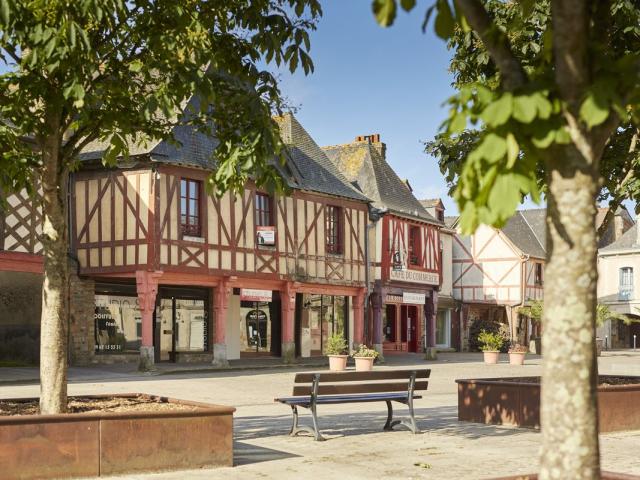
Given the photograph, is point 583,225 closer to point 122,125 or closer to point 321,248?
point 122,125

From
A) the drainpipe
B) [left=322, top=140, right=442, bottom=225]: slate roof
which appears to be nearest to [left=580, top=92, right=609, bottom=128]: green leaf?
the drainpipe

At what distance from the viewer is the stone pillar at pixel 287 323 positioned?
25.1m

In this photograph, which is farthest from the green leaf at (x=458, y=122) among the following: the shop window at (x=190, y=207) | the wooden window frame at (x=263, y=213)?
the wooden window frame at (x=263, y=213)

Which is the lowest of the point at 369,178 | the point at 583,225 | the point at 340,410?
the point at 340,410

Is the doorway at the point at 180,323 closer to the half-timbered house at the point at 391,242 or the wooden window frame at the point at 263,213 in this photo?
the wooden window frame at the point at 263,213

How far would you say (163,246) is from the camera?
21703mm

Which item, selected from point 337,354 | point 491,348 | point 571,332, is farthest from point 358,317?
point 571,332

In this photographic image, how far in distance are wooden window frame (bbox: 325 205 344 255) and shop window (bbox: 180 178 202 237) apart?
542 cm

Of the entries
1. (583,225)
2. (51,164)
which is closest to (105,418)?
(51,164)

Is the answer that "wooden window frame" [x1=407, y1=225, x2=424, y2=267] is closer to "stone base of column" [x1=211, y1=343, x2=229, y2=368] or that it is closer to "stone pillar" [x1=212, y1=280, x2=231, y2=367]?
"stone pillar" [x1=212, y1=280, x2=231, y2=367]

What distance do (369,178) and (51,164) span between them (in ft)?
78.2

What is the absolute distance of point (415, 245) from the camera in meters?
32.1

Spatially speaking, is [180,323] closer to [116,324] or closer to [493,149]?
[116,324]

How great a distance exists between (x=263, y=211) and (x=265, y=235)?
2.58 ft
